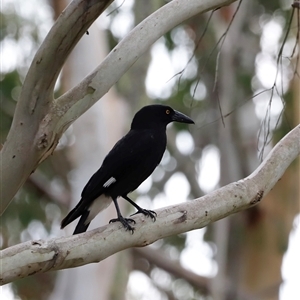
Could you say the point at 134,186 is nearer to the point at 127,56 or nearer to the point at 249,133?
the point at 127,56

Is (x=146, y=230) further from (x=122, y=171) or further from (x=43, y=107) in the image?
(x=122, y=171)

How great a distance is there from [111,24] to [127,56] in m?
6.69

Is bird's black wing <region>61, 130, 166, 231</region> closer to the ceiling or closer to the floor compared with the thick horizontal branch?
closer to the ceiling

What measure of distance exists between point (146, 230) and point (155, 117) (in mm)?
1325

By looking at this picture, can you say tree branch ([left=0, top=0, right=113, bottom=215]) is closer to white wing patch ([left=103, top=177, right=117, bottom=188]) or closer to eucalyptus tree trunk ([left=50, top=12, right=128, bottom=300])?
white wing patch ([left=103, top=177, right=117, bottom=188])

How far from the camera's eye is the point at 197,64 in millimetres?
9836

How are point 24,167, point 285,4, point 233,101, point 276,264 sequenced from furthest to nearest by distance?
point 285,4
point 233,101
point 276,264
point 24,167

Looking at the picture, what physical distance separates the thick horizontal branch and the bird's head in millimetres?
1040

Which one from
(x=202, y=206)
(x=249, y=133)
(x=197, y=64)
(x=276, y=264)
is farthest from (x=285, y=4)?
(x=202, y=206)

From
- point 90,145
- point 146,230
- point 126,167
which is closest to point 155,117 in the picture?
point 126,167

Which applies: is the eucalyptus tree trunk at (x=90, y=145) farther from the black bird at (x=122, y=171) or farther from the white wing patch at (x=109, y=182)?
the white wing patch at (x=109, y=182)

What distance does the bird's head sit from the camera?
3.75 meters

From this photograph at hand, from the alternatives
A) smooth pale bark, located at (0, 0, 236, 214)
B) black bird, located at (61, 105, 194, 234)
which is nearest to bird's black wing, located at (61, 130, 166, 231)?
black bird, located at (61, 105, 194, 234)

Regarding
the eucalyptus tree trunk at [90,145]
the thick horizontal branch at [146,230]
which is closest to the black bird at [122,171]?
the thick horizontal branch at [146,230]
